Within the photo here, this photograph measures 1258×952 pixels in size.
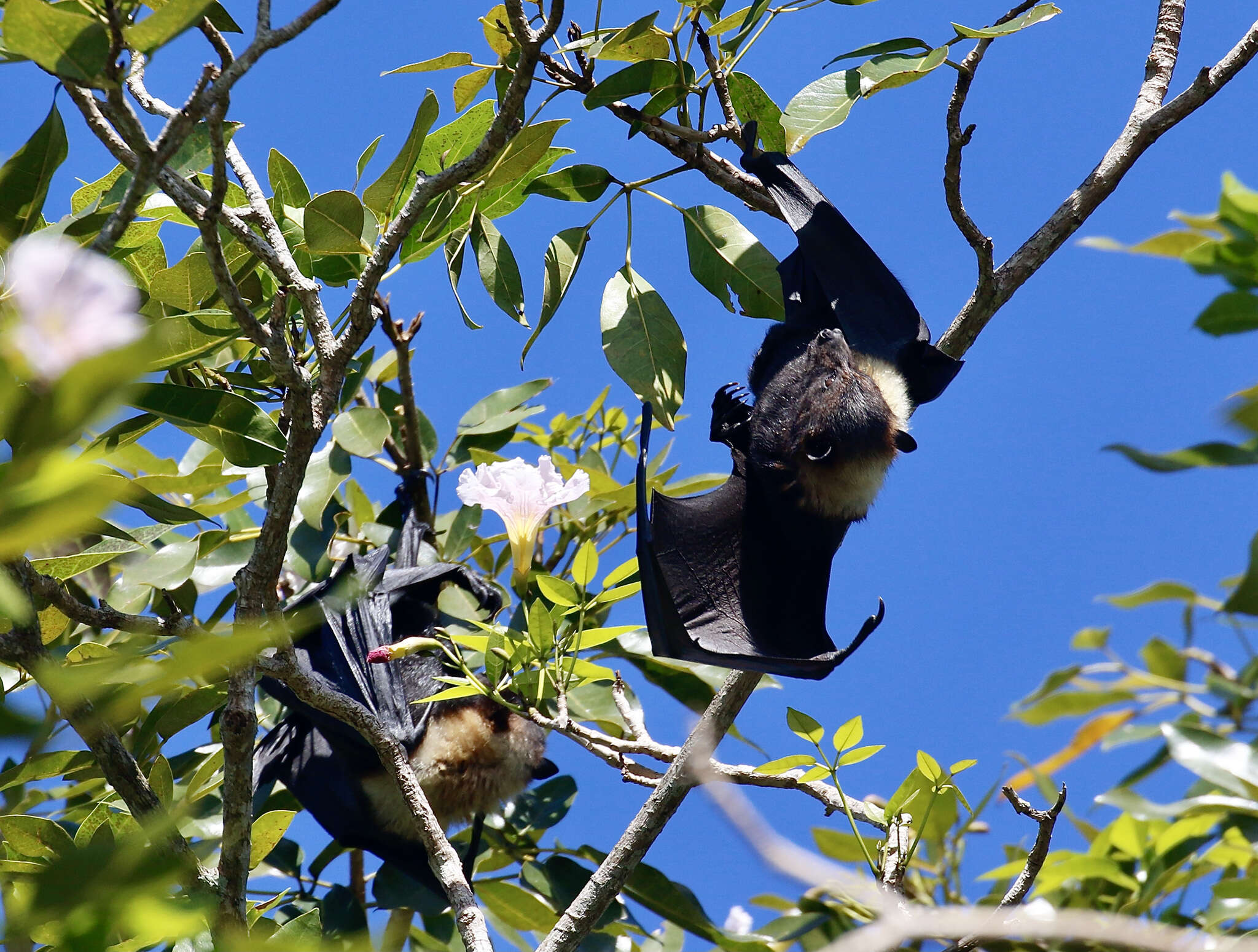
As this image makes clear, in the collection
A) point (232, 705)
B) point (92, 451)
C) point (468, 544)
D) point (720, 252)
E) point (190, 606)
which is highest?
point (720, 252)

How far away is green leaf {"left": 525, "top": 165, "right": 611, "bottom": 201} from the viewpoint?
110 inches

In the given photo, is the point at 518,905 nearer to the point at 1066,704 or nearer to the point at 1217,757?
the point at 1066,704

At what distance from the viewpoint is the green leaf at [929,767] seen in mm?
2340

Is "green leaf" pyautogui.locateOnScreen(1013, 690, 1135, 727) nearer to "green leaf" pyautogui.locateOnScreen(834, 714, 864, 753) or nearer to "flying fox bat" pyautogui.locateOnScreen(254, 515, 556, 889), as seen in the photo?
"green leaf" pyautogui.locateOnScreen(834, 714, 864, 753)

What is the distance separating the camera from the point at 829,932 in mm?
2805

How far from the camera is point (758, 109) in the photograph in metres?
2.90

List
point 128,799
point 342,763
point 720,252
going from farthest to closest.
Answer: point 342,763
point 720,252
point 128,799

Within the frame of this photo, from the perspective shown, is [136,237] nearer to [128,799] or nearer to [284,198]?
[284,198]

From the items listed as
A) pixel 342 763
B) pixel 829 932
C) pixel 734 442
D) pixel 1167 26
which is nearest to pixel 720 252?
pixel 734 442

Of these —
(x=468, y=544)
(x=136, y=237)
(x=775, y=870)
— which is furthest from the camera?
(x=468, y=544)

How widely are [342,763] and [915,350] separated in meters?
2.20

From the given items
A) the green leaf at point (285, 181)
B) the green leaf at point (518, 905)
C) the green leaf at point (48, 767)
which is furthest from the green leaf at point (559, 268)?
the green leaf at point (518, 905)

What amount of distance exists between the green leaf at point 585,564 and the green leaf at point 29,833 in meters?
1.14

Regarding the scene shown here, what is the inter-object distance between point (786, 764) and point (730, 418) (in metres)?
1.32
